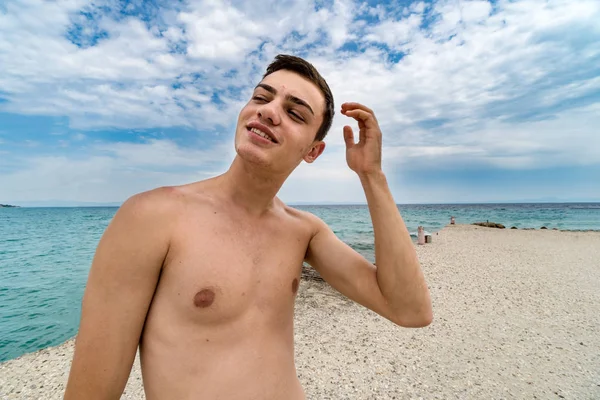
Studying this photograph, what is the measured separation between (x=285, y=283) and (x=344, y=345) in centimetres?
461

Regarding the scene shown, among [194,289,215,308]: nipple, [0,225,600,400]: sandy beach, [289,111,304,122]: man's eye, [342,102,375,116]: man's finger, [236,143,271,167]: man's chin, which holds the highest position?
[342,102,375,116]: man's finger

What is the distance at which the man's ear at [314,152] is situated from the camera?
2.03 meters

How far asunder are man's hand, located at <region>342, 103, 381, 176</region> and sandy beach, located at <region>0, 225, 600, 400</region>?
3725 millimetres

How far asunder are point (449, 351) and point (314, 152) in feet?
17.3

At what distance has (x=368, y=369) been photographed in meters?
5.03

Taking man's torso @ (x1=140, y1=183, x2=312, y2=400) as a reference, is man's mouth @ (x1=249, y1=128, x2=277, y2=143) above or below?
above

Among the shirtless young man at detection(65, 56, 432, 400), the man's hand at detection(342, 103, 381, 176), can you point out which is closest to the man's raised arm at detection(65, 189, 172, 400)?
the shirtless young man at detection(65, 56, 432, 400)

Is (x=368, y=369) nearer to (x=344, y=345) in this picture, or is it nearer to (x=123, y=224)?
(x=344, y=345)

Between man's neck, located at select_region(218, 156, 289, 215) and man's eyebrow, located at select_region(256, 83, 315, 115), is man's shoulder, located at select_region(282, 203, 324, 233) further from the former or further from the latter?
man's eyebrow, located at select_region(256, 83, 315, 115)

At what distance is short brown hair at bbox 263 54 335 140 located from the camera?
1.99 meters

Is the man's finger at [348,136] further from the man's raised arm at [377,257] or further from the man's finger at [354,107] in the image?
the man's finger at [354,107]

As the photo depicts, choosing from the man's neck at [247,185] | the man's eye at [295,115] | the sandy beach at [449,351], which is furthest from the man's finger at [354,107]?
the sandy beach at [449,351]

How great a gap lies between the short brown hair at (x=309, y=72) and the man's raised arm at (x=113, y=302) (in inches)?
45.2

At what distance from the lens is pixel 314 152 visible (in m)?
2.10
